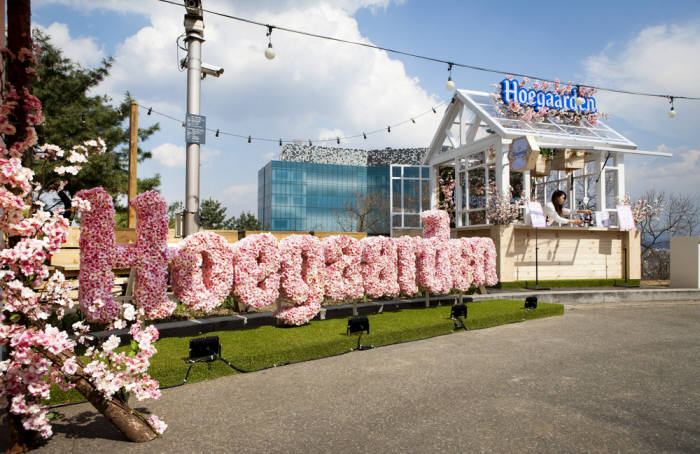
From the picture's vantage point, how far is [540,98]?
19000mm

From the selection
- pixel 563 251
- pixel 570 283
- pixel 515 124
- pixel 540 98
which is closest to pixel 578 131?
pixel 540 98

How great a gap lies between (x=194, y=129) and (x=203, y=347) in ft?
17.9

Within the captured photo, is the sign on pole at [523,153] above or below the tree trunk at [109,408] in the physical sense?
above

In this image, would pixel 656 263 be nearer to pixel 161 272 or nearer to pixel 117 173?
pixel 161 272

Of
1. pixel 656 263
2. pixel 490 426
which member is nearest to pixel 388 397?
pixel 490 426

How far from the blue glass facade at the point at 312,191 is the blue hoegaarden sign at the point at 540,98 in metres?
54.4

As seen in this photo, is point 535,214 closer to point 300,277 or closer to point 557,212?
point 557,212

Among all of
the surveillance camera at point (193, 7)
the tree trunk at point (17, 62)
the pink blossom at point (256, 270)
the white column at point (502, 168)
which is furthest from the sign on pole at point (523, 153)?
the tree trunk at point (17, 62)

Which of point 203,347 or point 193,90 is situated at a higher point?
point 193,90

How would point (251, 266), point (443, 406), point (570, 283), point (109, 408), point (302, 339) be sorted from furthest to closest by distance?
point (570, 283)
point (251, 266)
point (302, 339)
point (443, 406)
point (109, 408)

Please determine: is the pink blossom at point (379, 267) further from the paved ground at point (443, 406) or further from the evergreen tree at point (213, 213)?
the evergreen tree at point (213, 213)

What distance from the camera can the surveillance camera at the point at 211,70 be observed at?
10.7 metres

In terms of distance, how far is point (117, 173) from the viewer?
1942 cm

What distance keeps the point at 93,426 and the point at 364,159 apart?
79404 millimetres
